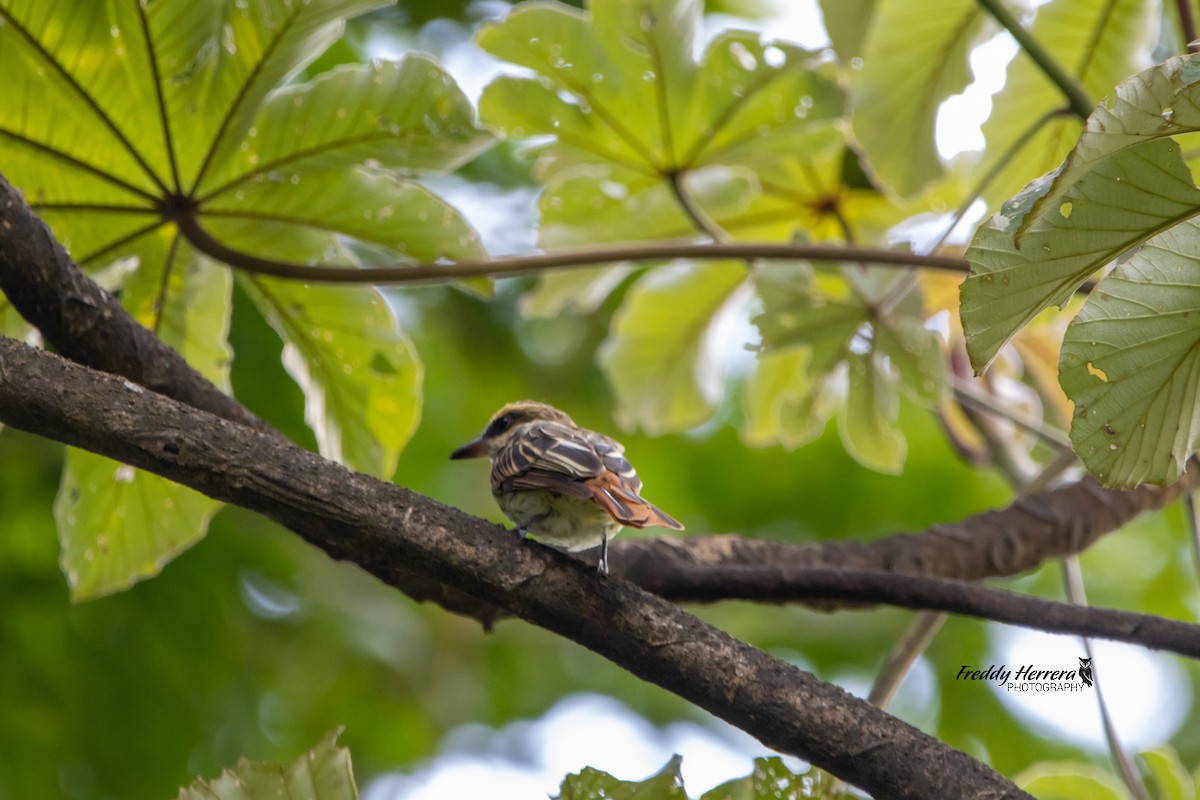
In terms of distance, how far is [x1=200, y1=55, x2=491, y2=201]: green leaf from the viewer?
2609mm

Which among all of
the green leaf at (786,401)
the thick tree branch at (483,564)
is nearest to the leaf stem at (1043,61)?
the green leaf at (786,401)

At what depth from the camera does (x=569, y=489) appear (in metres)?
2.17

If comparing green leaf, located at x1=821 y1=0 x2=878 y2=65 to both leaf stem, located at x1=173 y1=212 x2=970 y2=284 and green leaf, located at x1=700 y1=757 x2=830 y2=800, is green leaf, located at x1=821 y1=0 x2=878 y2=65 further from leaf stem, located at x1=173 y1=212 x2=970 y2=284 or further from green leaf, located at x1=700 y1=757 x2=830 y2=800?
green leaf, located at x1=700 y1=757 x2=830 y2=800

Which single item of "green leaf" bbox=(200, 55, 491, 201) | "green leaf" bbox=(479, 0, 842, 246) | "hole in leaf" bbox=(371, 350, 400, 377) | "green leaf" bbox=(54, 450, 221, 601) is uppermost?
"green leaf" bbox=(479, 0, 842, 246)

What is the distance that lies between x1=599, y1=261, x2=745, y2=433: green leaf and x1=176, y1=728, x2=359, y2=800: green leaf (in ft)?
7.31

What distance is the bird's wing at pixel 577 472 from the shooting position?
7.02 ft

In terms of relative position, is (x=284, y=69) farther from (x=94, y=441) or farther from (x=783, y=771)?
(x=783, y=771)

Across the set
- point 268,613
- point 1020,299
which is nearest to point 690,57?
point 1020,299

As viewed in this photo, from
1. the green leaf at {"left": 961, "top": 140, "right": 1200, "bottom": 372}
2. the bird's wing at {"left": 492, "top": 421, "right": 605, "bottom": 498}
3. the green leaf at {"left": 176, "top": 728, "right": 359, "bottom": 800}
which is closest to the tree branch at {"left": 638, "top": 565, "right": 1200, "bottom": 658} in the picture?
the bird's wing at {"left": 492, "top": 421, "right": 605, "bottom": 498}

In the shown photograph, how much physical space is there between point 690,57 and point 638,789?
2022 mm

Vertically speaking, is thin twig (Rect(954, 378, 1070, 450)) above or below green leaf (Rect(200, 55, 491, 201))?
below

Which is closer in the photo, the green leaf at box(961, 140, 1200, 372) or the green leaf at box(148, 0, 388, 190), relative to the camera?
the green leaf at box(961, 140, 1200, 372)

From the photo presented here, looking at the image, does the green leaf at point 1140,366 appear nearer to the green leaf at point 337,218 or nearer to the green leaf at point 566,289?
the green leaf at point 337,218

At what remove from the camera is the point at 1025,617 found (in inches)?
86.5
